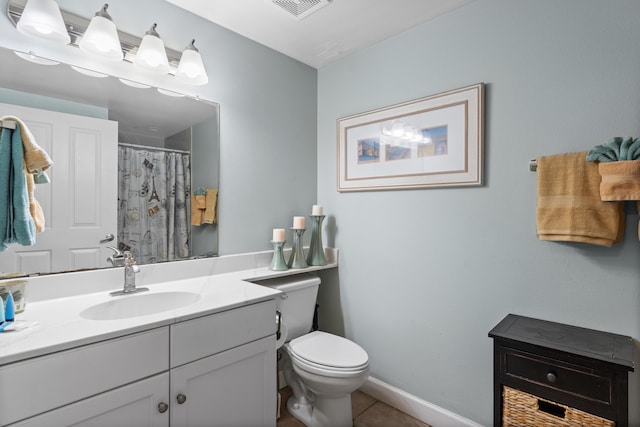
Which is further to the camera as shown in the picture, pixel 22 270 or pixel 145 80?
pixel 145 80

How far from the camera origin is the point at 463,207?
1738 mm

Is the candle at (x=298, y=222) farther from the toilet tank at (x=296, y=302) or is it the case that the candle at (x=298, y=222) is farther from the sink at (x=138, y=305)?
the sink at (x=138, y=305)

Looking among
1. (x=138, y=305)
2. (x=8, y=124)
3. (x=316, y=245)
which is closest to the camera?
(x=8, y=124)

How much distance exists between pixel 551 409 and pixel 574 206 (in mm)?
797

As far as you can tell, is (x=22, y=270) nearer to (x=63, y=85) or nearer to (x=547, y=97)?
(x=63, y=85)

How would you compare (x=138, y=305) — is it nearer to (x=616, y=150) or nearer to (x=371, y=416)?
(x=371, y=416)

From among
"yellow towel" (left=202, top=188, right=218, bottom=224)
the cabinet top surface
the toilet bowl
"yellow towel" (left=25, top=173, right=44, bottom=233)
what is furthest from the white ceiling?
the toilet bowl

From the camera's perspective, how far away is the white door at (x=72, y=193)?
1.31 m

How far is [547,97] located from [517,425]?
4.62 feet

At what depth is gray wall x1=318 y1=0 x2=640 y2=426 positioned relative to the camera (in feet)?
4.42

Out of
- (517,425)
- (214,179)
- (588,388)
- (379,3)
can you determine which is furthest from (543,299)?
(214,179)

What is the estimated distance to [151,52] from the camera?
152 centimetres

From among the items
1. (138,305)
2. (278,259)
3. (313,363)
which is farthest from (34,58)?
(313,363)

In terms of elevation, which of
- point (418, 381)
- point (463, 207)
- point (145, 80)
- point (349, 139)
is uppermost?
point (145, 80)
